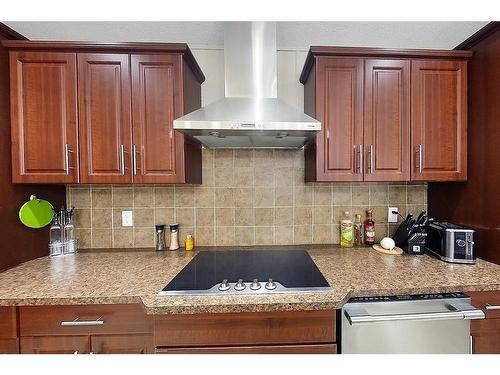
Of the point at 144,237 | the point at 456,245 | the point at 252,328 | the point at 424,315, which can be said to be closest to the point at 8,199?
the point at 144,237

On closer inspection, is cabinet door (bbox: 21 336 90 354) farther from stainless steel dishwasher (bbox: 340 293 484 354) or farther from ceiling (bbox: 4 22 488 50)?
ceiling (bbox: 4 22 488 50)

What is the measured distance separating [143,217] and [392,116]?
189 centimetres

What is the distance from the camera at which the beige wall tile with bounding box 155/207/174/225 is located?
1810mm

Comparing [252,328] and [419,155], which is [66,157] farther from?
[419,155]

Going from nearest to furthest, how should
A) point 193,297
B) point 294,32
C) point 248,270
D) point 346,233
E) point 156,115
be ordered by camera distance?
point 193,297 < point 248,270 < point 156,115 < point 294,32 < point 346,233

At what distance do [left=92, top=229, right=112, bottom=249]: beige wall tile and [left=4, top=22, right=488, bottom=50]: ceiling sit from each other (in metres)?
1.43

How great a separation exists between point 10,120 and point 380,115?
229 cm

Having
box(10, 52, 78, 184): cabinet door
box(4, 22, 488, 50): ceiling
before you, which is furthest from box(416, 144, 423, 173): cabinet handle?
box(10, 52, 78, 184): cabinet door

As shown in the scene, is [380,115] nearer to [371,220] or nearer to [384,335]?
[371,220]

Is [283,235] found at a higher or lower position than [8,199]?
lower

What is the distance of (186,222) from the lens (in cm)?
182

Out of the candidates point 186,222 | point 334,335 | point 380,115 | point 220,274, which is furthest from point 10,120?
point 380,115

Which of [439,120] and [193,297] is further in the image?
[439,120]

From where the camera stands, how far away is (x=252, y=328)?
1.06 m
